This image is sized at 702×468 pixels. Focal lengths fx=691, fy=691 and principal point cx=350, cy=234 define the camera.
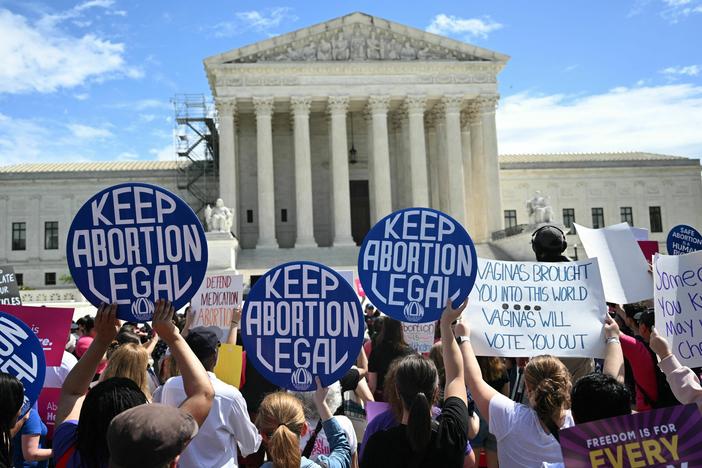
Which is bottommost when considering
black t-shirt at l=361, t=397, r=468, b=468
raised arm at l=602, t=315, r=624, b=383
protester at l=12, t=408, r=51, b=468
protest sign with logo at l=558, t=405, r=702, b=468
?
protester at l=12, t=408, r=51, b=468

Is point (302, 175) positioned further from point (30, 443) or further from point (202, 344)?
point (30, 443)

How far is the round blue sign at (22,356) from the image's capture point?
17.8 feet

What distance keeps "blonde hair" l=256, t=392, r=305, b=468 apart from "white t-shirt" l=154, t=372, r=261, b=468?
95cm

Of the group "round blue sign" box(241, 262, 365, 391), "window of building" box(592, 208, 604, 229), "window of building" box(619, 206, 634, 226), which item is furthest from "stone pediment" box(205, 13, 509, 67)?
"round blue sign" box(241, 262, 365, 391)

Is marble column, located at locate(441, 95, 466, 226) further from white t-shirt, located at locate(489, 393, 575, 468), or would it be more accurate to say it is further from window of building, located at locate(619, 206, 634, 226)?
white t-shirt, located at locate(489, 393, 575, 468)

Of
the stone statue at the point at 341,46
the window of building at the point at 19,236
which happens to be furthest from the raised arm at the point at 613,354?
the window of building at the point at 19,236

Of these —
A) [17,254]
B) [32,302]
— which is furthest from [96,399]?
[17,254]

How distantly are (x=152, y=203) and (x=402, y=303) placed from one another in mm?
2191

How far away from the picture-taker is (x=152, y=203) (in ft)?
16.9

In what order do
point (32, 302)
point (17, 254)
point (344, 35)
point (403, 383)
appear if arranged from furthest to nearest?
point (17, 254)
point (344, 35)
point (32, 302)
point (403, 383)

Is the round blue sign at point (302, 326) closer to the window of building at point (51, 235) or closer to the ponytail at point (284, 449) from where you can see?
the ponytail at point (284, 449)

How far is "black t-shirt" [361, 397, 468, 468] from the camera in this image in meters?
4.09

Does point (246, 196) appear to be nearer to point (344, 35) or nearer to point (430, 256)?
point (344, 35)

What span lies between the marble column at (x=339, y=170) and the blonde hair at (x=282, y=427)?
40.9m
